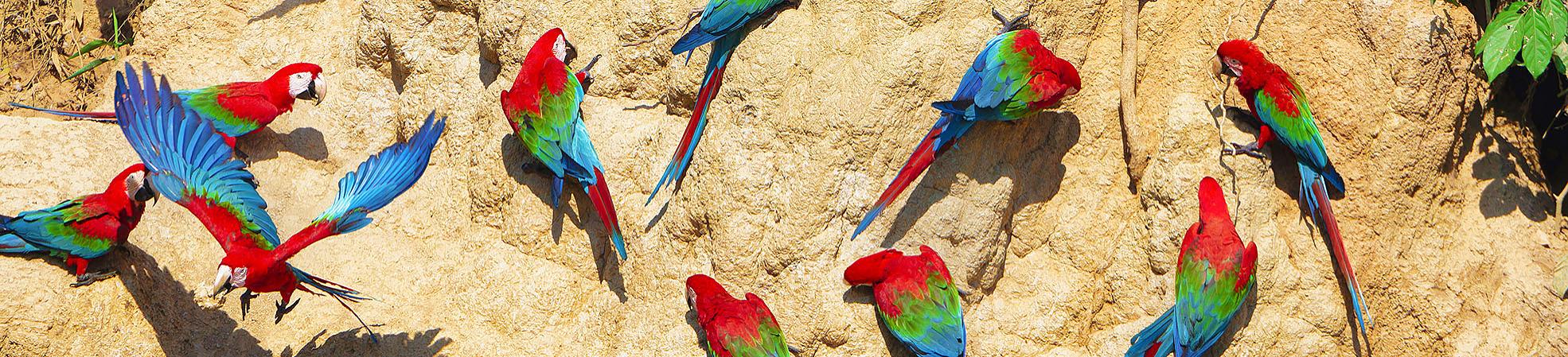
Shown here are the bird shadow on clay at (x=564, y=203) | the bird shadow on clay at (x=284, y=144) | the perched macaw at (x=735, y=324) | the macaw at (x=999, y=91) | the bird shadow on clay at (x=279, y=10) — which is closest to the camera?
the macaw at (x=999, y=91)

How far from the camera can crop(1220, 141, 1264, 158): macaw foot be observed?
319 cm

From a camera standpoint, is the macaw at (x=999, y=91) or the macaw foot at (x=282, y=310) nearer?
the macaw at (x=999, y=91)

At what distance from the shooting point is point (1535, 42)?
9.66 ft

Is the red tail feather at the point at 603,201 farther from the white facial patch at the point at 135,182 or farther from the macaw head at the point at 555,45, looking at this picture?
the white facial patch at the point at 135,182

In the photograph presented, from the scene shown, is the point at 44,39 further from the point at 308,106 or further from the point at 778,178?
the point at 778,178

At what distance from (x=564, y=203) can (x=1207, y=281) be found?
6.18 feet

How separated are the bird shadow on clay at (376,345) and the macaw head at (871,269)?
1286mm

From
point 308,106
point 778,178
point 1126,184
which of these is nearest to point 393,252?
point 308,106

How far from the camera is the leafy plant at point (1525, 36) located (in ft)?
9.62

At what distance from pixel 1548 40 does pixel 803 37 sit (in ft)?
6.45

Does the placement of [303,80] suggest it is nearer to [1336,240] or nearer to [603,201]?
[603,201]

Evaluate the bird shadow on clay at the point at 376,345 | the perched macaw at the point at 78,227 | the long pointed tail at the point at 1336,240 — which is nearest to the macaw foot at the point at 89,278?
the perched macaw at the point at 78,227

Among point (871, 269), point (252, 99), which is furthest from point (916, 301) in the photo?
point (252, 99)

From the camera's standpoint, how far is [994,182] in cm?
316
